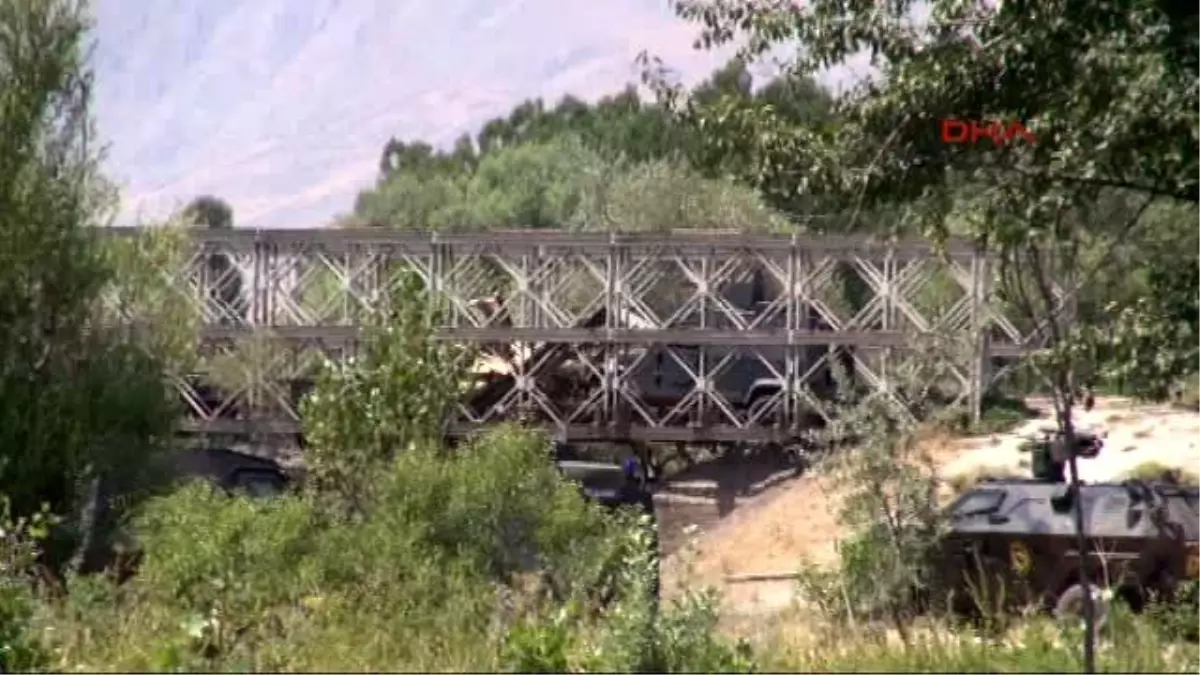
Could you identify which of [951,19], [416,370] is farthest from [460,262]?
[951,19]

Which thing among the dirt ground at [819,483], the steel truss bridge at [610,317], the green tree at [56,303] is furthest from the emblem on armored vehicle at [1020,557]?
the steel truss bridge at [610,317]

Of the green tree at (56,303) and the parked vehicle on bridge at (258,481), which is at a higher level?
the green tree at (56,303)

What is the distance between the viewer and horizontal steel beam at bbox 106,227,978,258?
31.4 metres

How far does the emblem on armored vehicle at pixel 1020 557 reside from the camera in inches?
A: 669

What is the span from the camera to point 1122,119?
28.3 feet

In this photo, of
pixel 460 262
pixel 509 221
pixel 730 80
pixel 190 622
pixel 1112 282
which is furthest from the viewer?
pixel 509 221

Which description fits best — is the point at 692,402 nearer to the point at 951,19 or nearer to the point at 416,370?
the point at 416,370

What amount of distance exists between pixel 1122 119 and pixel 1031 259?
1040mm

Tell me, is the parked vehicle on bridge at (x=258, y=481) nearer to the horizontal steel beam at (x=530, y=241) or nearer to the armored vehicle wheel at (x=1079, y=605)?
the armored vehicle wheel at (x=1079, y=605)

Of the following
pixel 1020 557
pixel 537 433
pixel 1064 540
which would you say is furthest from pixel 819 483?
pixel 537 433

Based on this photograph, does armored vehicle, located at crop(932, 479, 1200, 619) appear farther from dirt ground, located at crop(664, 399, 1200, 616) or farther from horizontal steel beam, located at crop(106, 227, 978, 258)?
horizontal steel beam, located at crop(106, 227, 978, 258)

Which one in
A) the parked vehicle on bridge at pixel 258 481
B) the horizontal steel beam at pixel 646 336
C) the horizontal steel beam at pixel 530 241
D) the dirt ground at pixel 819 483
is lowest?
the dirt ground at pixel 819 483

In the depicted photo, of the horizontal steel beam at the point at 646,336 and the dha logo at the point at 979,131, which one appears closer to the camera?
the dha logo at the point at 979,131

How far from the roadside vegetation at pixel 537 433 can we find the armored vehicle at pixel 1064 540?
103 centimetres
